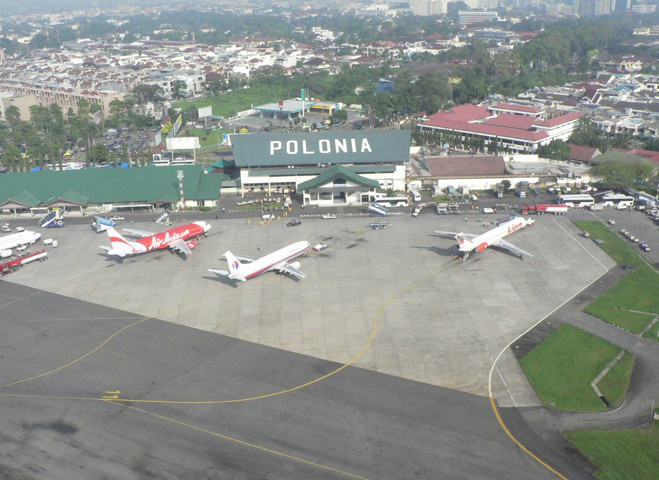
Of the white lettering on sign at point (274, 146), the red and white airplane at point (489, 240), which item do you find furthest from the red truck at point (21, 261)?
the red and white airplane at point (489, 240)

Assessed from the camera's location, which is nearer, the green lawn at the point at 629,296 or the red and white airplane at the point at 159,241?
the green lawn at the point at 629,296

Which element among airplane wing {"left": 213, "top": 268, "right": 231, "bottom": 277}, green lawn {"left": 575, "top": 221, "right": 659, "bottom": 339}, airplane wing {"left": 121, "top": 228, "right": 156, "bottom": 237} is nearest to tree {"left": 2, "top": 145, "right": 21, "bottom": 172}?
→ airplane wing {"left": 121, "top": 228, "right": 156, "bottom": 237}

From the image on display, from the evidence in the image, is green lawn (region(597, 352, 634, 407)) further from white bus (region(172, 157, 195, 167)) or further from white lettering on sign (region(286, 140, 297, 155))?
white bus (region(172, 157, 195, 167))

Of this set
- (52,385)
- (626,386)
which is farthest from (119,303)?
(626,386)

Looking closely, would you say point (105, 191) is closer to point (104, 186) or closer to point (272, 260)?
point (104, 186)

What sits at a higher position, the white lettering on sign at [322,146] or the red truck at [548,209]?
the white lettering on sign at [322,146]

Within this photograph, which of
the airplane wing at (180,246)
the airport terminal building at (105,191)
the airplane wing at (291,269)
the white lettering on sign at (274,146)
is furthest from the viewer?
the white lettering on sign at (274,146)

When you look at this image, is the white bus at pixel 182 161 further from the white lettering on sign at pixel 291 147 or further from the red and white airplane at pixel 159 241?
the red and white airplane at pixel 159 241
